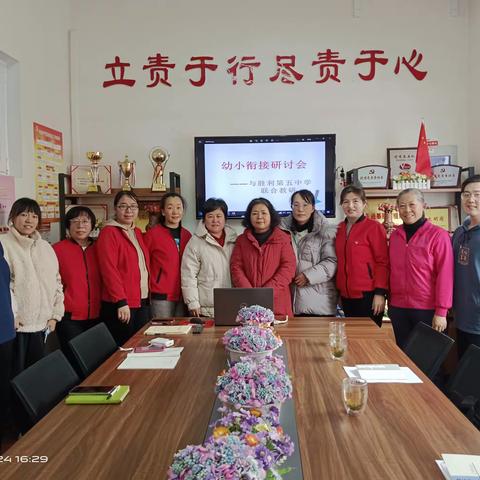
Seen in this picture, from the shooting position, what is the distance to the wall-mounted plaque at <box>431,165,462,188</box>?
11.9 feet

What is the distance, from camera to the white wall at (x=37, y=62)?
3.02 metres

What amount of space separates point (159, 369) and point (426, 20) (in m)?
3.73

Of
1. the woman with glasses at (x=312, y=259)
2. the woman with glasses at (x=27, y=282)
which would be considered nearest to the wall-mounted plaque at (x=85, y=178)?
the woman with glasses at (x=27, y=282)

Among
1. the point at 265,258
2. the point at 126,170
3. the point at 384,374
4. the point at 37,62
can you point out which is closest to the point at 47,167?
the point at 126,170

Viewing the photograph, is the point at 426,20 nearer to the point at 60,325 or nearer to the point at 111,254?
the point at 111,254

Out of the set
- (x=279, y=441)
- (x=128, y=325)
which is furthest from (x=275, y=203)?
(x=279, y=441)

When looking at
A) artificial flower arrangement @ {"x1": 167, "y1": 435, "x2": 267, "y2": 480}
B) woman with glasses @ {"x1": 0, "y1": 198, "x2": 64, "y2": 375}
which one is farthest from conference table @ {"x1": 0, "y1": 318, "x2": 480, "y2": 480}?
woman with glasses @ {"x1": 0, "y1": 198, "x2": 64, "y2": 375}

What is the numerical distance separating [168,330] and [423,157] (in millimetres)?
2623

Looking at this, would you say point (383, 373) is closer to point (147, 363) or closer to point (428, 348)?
point (428, 348)

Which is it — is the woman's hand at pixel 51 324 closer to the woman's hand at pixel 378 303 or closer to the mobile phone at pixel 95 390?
the mobile phone at pixel 95 390

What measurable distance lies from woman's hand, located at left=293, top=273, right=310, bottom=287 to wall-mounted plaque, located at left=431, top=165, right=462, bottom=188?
1616 millimetres

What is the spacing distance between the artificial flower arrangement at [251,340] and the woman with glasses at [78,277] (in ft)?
5.09

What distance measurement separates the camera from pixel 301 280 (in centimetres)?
283

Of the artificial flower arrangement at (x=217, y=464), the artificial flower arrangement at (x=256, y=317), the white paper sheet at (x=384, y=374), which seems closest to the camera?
the artificial flower arrangement at (x=217, y=464)
